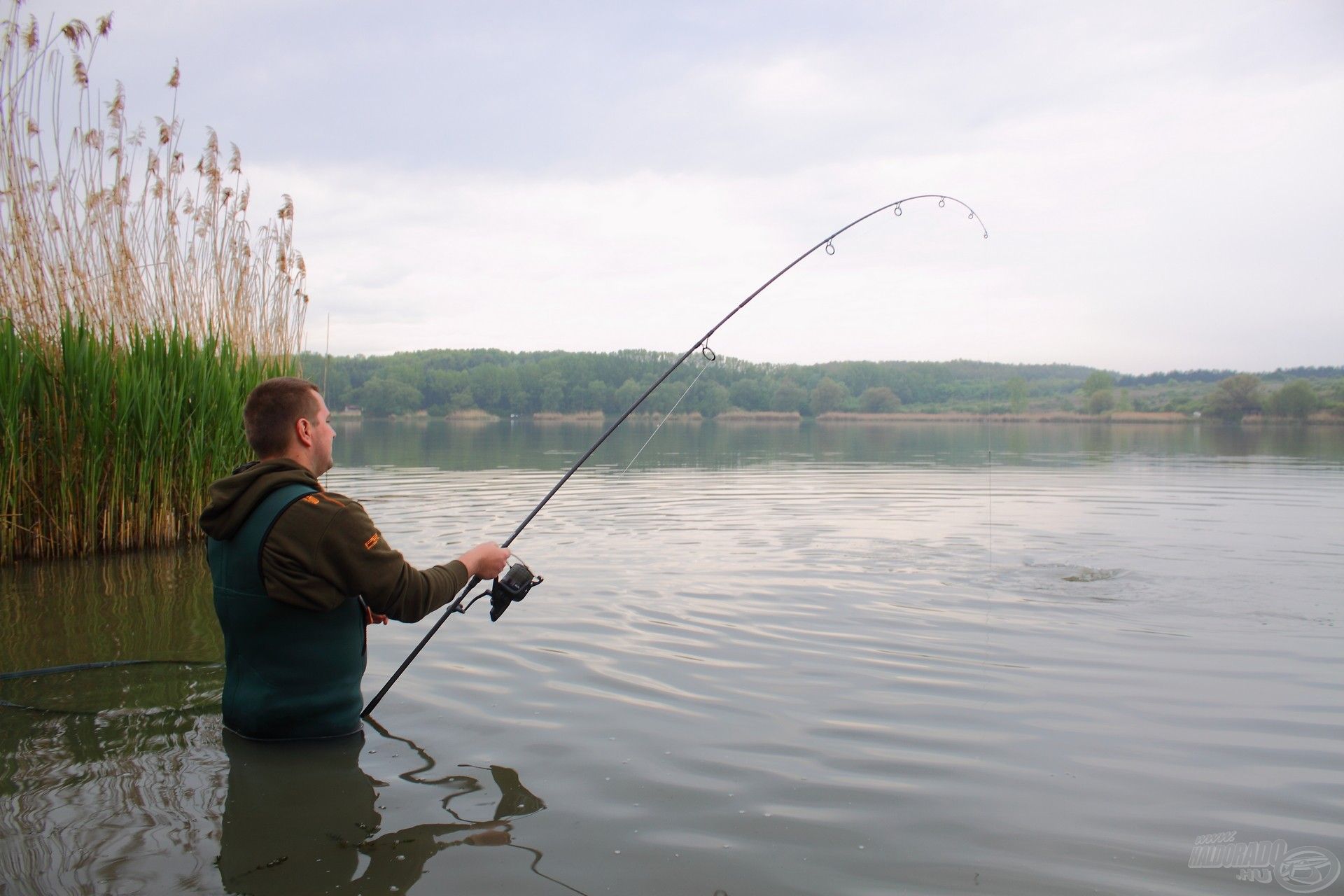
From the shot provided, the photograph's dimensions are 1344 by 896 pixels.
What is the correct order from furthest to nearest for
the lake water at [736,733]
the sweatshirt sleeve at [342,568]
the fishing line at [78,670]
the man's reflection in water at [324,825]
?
the fishing line at [78,670], the sweatshirt sleeve at [342,568], the lake water at [736,733], the man's reflection in water at [324,825]

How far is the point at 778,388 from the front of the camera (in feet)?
196

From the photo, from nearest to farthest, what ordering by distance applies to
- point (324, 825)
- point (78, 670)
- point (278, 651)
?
point (324, 825), point (278, 651), point (78, 670)

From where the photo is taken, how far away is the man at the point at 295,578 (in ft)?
11.2

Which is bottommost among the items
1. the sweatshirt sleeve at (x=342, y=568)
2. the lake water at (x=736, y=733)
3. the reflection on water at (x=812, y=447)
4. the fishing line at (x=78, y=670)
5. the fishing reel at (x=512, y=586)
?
the lake water at (x=736, y=733)

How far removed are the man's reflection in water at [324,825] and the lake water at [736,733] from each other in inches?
0.5

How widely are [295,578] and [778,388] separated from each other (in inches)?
2246

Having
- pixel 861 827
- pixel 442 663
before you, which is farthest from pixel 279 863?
pixel 442 663

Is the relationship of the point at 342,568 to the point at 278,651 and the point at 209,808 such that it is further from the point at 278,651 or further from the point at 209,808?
the point at 209,808

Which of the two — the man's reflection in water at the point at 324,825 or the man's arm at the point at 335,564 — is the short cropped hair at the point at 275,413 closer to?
the man's arm at the point at 335,564

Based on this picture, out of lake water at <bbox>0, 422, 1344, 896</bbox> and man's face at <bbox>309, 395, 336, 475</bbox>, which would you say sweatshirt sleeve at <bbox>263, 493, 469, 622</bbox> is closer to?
man's face at <bbox>309, 395, 336, 475</bbox>

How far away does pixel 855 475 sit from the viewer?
737 inches

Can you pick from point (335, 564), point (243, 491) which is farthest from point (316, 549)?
point (243, 491)

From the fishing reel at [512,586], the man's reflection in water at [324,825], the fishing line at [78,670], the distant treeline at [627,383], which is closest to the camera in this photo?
the man's reflection in water at [324,825]

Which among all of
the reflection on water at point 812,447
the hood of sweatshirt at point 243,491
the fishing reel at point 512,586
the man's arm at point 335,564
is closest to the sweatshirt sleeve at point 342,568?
the man's arm at point 335,564
